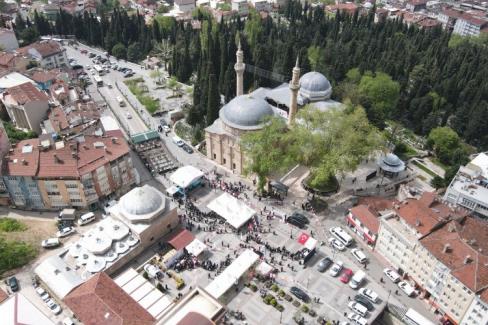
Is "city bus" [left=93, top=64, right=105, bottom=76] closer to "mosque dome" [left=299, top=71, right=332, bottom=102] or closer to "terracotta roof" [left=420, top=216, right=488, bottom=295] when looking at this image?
"mosque dome" [left=299, top=71, right=332, bottom=102]

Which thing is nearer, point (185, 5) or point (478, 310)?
point (478, 310)

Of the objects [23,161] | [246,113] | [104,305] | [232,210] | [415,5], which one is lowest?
[232,210]

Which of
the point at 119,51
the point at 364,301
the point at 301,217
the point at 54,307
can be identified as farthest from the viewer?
the point at 119,51

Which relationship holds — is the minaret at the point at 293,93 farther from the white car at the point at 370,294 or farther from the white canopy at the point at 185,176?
the white car at the point at 370,294

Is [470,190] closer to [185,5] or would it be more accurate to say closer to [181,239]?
[181,239]

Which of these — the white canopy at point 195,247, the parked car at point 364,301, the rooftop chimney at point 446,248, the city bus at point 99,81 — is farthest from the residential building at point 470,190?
the city bus at point 99,81

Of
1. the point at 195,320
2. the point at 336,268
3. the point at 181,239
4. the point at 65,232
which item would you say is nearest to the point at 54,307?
the point at 65,232

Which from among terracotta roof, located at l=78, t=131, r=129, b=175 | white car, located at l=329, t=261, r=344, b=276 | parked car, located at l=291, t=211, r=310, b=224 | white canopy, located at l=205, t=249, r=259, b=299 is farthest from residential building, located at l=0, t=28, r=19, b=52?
white car, located at l=329, t=261, r=344, b=276
